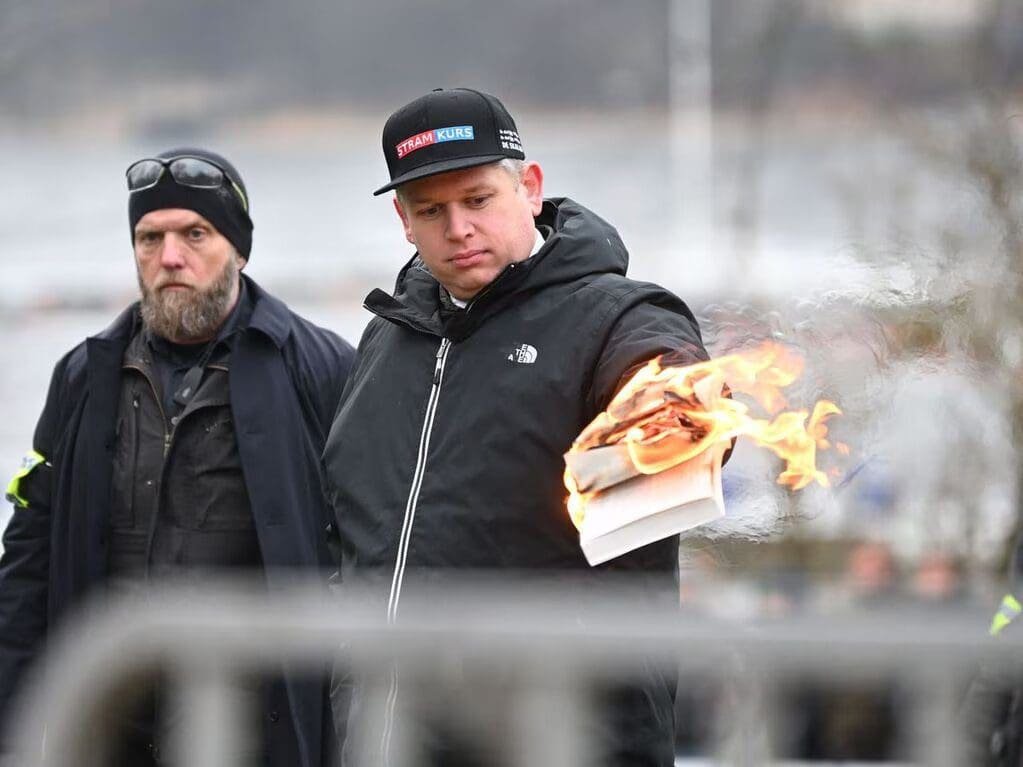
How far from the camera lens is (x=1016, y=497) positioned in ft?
24.4

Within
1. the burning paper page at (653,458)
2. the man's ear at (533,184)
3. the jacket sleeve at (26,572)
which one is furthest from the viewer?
the jacket sleeve at (26,572)

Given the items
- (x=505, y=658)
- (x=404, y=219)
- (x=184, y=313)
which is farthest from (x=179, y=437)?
(x=505, y=658)

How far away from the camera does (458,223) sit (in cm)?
331

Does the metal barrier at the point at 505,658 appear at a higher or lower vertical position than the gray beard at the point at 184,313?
lower

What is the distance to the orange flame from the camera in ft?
9.25

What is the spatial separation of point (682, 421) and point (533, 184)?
31.9 inches

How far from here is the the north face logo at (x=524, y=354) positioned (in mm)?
3145

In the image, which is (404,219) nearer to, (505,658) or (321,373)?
(321,373)

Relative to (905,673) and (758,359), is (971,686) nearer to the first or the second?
(905,673)

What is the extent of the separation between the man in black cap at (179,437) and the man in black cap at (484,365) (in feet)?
2.59

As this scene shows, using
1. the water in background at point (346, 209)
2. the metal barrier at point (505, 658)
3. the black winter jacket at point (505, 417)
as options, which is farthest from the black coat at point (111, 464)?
the water in background at point (346, 209)

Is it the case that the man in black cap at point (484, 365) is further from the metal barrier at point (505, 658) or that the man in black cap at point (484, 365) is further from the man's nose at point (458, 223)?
the metal barrier at point (505, 658)

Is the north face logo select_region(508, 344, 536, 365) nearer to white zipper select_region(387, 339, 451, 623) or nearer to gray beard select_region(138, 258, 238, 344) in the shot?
white zipper select_region(387, 339, 451, 623)

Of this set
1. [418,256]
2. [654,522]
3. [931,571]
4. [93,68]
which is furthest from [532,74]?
[654,522]
